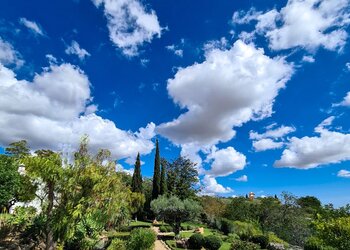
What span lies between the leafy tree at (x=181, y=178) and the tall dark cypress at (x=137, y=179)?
5411mm

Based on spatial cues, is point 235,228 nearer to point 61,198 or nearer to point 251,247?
point 251,247

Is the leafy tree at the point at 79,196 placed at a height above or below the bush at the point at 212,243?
above

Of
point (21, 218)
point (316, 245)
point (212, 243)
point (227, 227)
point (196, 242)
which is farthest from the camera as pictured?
point (227, 227)

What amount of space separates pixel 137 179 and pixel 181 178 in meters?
8.12

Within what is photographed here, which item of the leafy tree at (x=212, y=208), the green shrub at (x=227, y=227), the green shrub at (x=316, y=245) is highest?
the leafy tree at (x=212, y=208)

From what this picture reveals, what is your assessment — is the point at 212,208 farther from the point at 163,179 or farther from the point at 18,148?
the point at 18,148

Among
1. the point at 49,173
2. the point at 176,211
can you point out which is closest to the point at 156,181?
the point at 176,211

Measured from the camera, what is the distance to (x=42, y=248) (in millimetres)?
19297

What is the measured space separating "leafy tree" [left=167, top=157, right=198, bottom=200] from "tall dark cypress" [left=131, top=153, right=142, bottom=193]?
5411 mm

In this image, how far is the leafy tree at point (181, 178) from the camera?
159 feet

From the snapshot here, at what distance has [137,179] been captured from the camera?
171 feet

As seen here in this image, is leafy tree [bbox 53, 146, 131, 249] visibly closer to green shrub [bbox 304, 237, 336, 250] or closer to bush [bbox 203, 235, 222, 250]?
bush [bbox 203, 235, 222, 250]

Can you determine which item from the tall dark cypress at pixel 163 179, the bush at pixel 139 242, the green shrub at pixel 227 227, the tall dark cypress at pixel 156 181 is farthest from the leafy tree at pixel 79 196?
the tall dark cypress at pixel 156 181

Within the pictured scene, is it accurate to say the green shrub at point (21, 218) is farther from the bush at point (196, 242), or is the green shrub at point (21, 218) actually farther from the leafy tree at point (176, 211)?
the leafy tree at point (176, 211)
